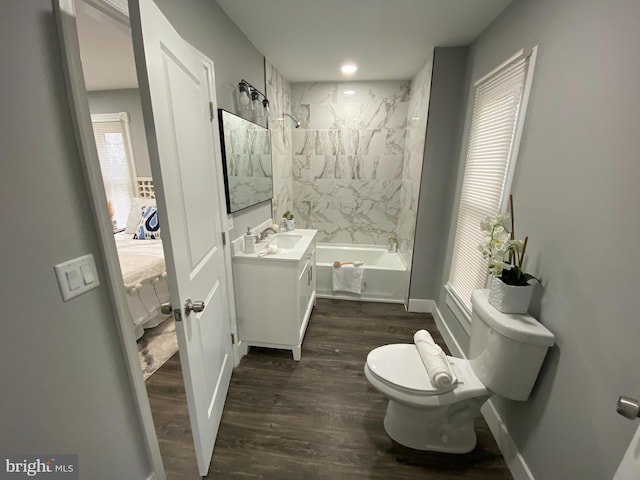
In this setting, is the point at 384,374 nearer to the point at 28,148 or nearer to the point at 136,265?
the point at 28,148

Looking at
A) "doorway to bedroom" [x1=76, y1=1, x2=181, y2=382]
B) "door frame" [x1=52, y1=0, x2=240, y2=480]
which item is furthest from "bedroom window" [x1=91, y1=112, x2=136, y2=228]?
"door frame" [x1=52, y1=0, x2=240, y2=480]

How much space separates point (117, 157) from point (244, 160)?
3015mm

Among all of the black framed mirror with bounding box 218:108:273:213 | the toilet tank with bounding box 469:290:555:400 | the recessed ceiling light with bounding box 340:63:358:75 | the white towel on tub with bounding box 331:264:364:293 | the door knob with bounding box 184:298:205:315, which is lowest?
the white towel on tub with bounding box 331:264:364:293

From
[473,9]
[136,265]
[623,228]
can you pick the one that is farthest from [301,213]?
[623,228]

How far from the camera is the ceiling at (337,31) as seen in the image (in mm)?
1570

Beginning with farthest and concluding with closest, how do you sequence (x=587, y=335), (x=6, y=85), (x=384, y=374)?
(x=384, y=374) → (x=587, y=335) → (x=6, y=85)

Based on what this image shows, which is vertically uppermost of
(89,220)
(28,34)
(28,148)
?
(28,34)

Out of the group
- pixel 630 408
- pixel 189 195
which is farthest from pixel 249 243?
pixel 630 408

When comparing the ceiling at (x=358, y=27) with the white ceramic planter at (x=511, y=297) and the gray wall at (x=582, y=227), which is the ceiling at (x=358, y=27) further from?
the white ceramic planter at (x=511, y=297)

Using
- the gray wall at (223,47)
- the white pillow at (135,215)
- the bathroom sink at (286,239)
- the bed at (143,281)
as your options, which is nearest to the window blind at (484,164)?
the bathroom sink at (286,239)

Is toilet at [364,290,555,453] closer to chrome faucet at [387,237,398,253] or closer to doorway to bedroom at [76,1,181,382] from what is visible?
doorway to bedroom at [76,1,181,382]

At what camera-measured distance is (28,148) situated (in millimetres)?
688

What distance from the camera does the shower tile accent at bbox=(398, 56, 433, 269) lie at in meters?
2.42

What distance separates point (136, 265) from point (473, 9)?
9.93 ft
